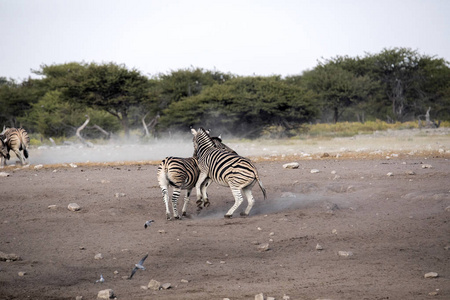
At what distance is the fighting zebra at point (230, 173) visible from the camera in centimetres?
856

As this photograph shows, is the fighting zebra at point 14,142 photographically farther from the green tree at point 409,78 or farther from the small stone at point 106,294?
the green tree at point 409,78

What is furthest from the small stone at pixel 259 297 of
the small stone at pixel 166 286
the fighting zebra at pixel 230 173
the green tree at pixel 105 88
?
the green tree at pixel 105 88

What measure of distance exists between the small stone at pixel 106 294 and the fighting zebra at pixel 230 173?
146 inches

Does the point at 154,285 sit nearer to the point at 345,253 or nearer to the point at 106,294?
the point at 106,294

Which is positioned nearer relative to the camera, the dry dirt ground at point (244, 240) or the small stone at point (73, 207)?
the dry dirt ground at point (244, 240)

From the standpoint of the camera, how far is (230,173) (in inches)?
341

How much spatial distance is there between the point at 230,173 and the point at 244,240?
5.63 feet

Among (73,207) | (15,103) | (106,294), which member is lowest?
(106,294)

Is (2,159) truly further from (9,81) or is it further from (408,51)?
(9,81)

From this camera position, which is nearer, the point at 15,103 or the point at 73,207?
the point at 73,207

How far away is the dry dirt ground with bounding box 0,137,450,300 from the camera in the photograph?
211 inches

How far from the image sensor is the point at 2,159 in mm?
17156

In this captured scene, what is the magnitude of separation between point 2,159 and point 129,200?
29.9ft

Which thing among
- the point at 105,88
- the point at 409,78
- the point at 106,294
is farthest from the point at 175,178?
the point at 409,78
